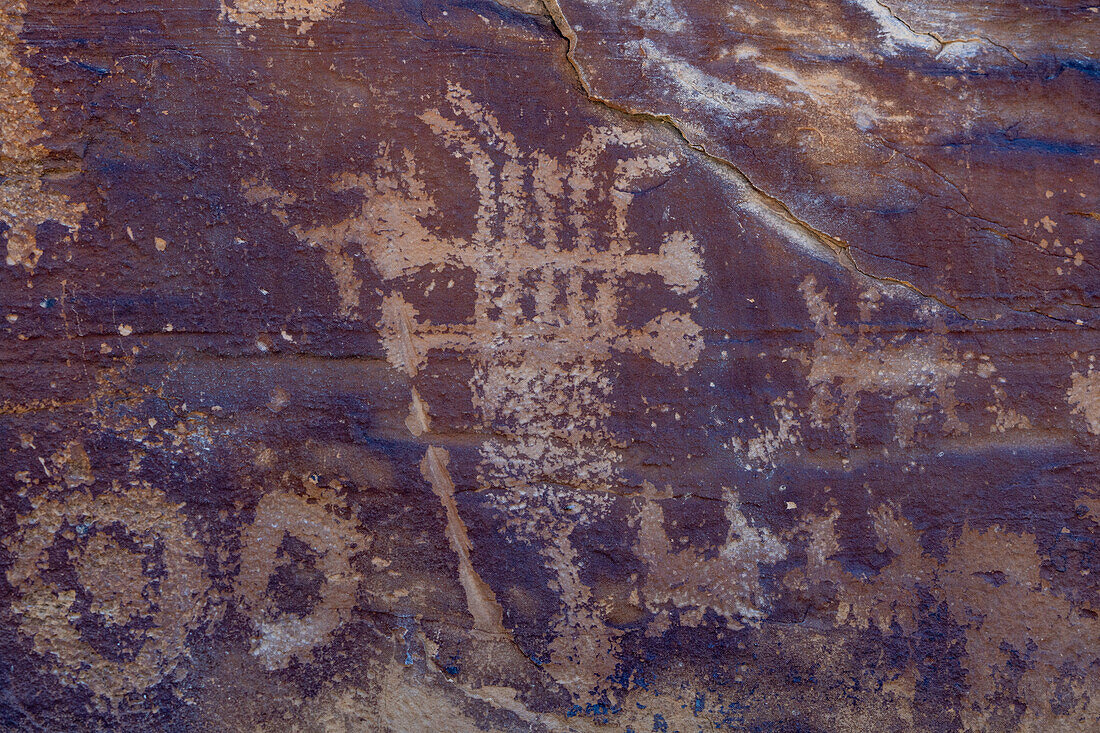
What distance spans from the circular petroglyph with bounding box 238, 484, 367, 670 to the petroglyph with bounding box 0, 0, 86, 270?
33.8 inches

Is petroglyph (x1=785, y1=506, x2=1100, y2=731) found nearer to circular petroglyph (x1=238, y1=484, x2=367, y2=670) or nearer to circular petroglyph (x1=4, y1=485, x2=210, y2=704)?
circular petroglyph (x1=238, y1=484, x2=367, y2=670)

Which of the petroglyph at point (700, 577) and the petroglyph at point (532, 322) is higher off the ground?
the petroglyph at point (532, 322)

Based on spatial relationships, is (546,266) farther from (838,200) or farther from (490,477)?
(838,200)

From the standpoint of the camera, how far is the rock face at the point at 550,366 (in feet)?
5.16

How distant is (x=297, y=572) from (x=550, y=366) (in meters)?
0.84

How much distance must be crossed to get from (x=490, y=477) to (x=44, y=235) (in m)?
1.25

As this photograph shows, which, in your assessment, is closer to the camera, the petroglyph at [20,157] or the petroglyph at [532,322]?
the petroglyph at [20,157]

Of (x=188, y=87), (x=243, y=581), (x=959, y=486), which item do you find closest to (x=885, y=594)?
(x=959, y=486)

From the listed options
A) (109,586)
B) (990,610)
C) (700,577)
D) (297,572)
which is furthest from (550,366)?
(990,610)

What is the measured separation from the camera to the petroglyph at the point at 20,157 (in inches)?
60.5

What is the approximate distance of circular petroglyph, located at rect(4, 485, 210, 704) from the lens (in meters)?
1.56

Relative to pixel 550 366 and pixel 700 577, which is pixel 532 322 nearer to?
pixel 550 366

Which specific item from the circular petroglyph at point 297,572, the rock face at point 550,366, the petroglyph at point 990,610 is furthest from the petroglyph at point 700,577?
the circular petroglyph at point 297,572

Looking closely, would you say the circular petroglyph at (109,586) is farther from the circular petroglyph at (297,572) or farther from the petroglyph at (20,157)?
the petroglyph at (20,157)
